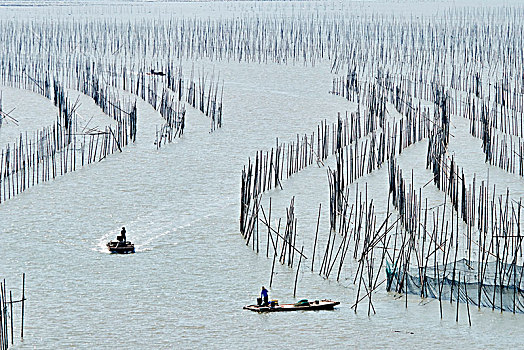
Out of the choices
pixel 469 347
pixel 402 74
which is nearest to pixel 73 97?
pixel 402 74

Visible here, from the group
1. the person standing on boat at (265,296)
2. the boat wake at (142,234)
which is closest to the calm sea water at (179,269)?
the boat wake at (142,234)

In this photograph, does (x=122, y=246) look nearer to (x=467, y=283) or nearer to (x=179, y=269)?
(x=179, y=269)

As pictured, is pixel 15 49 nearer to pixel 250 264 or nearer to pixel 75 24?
pixel 75 24

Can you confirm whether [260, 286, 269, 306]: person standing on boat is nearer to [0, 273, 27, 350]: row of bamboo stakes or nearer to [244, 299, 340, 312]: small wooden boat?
[244, 299, 340, 312]: small wooden boat

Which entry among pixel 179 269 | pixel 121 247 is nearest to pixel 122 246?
pixel 121 247

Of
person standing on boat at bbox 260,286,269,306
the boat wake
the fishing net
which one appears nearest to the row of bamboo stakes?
the boat wake

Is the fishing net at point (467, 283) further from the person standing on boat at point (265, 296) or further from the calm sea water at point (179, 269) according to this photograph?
the person standing on boat at point (265, 296)
